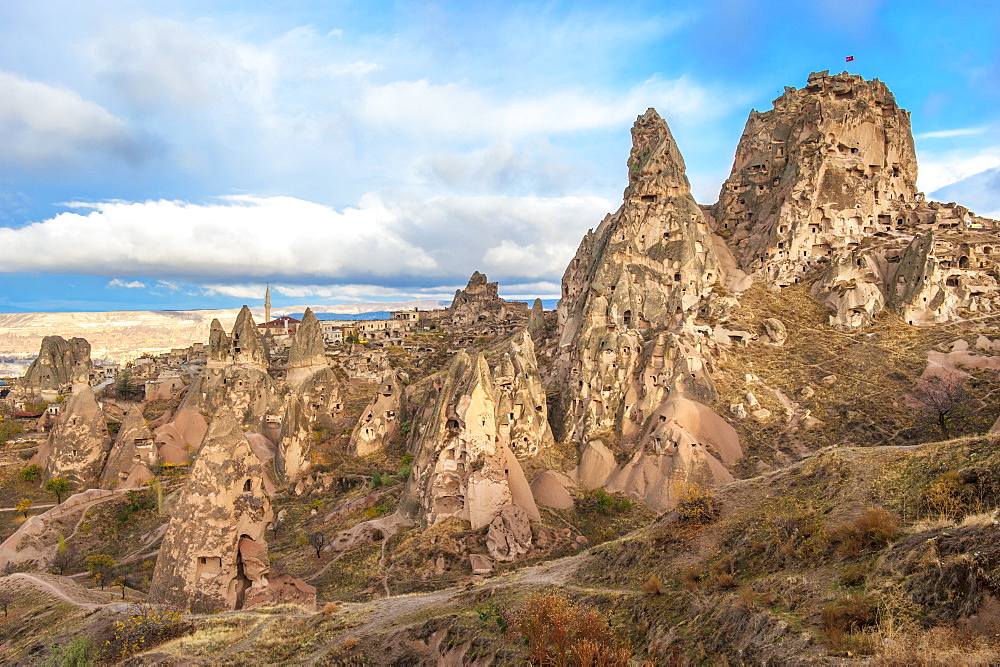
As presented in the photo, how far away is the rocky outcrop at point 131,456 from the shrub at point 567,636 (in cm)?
3378

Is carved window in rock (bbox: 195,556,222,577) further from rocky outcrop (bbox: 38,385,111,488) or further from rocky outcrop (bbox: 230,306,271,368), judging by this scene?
rocky outcrop (bbox: 230,306,271,368)

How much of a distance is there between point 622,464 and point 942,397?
56.4 feet

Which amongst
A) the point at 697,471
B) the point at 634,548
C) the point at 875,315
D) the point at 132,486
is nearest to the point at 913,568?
the point at 634,548

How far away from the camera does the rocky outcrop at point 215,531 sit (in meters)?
16.7

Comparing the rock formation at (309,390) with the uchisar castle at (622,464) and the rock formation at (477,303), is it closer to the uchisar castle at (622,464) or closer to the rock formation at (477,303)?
the uchisar castle at (622,464)

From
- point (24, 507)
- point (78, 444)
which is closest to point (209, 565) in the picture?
point (24, 507)

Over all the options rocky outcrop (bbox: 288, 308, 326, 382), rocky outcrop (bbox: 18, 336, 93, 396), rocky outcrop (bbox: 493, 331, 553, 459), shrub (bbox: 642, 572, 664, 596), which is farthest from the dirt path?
rocky outcrop (bbox: 18, 336, 93, 396)

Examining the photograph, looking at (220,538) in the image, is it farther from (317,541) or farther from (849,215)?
(849,215)

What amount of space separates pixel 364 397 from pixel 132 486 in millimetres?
18217

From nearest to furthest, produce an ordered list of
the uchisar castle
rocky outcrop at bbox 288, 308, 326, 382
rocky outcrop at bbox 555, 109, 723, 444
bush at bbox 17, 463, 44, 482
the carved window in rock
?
the uchisar castle < the carved window in rock < rocky outcrop at bbox 555, 109, 723, 444 < bush at bbox 17, 463, 44, 482 < rocky outcrop at bbox 288, 308, 326, 382

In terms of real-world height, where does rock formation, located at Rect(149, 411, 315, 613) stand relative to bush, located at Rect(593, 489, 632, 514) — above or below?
above

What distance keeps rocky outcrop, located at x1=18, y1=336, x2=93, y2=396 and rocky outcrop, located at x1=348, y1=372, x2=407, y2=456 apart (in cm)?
3413

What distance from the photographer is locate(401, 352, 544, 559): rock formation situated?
24031 millimetres

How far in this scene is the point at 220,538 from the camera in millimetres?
16969
